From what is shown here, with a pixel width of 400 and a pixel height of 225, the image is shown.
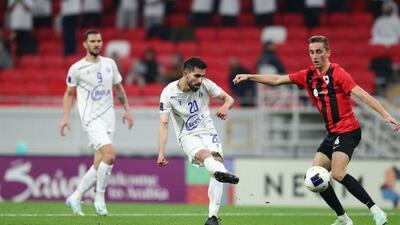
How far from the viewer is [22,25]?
26359 mm

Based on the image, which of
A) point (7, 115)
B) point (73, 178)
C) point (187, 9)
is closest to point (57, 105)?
point (7, 115)

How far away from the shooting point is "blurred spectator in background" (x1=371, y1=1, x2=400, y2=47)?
976 inches

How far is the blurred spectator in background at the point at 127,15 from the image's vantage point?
26.8m

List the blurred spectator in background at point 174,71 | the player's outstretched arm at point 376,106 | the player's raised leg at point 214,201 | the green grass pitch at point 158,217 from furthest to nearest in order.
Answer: the blurred spectator in background at point 174,71
the green grass pitch at point 158,217
the player's raised leg at point 214,201
the player's outstretched arm at point 376,106

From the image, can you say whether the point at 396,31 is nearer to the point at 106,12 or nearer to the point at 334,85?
the point at 106,12

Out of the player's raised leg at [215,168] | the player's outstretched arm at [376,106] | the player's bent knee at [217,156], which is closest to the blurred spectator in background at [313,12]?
the player's outstretched arm at [376,106]

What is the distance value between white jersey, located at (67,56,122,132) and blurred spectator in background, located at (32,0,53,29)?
1307cm

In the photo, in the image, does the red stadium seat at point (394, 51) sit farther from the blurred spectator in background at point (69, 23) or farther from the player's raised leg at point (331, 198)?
the player's raised leg at point (331, 198)

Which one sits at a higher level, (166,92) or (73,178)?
(166,92)

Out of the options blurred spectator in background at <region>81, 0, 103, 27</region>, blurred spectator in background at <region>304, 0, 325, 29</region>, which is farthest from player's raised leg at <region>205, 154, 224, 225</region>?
blurred spectator in background at <region>81, 0, 103, 27</region>

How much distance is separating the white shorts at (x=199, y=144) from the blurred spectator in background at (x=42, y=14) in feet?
51.6

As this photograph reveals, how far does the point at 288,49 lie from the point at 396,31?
275cm

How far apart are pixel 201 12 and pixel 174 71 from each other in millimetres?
3262

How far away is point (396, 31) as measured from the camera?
24828mm
